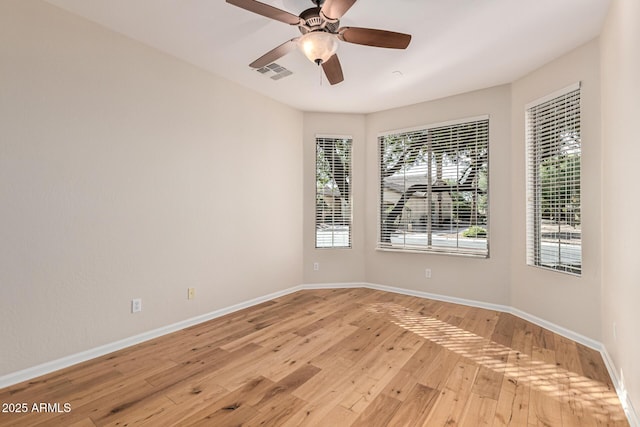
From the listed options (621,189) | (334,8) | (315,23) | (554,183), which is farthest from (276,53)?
(554,183)

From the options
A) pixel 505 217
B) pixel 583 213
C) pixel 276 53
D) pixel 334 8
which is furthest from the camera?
pixel 505 217

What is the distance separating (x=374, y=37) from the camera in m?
2.22

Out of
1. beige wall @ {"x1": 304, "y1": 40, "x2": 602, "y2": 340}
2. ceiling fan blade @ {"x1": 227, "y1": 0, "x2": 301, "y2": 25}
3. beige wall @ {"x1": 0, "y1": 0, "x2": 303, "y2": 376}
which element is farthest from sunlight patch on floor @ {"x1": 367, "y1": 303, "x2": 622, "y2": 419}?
ceiling fan blade @ {"x1": 227, "y1": 0, "x2": 301, "y2": 25}

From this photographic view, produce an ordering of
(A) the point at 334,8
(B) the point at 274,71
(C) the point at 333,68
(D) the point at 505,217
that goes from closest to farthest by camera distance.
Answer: (A) the point at 334,8
(C) the point at 333,68
(B) the point at 274,71
(D) the point at 505,217

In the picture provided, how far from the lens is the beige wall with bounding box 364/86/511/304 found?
12.8 ft

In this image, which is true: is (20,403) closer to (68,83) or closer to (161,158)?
(161,158)

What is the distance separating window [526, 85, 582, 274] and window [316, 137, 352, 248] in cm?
242

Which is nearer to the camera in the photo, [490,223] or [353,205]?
[490,223]

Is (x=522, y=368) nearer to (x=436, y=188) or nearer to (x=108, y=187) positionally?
(x=436, y=188)

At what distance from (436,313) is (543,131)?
2369 millimetres

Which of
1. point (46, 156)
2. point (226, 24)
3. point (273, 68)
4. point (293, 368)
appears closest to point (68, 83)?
point (46, 156)

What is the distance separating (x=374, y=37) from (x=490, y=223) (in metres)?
2.88

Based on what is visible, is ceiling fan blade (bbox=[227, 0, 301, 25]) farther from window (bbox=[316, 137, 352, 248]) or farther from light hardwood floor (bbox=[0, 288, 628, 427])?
window (bbox=[316, 137, 352, 248])

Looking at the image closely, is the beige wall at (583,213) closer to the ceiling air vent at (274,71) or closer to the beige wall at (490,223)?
the beige wall at (490,223)
